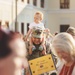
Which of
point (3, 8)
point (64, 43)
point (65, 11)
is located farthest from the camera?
point (65, 11)

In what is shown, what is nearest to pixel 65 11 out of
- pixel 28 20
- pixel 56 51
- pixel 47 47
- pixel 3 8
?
pixel 28 20

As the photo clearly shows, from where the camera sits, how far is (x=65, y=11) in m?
44.0

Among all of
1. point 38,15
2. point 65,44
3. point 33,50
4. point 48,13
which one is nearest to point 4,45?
point 65,44

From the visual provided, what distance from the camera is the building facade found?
34.3m

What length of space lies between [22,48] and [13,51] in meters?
0.08

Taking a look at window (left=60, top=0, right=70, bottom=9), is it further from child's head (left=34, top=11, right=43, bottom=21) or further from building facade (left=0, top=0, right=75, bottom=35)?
child's head (left=34, top=11, right=43, bottom=21)

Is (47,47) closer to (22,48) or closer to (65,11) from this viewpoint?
(22,48)

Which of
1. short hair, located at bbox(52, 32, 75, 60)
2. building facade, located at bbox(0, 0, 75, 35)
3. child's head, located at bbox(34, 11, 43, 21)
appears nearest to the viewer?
short hair, located at bbox(52, 32, 75, 60)

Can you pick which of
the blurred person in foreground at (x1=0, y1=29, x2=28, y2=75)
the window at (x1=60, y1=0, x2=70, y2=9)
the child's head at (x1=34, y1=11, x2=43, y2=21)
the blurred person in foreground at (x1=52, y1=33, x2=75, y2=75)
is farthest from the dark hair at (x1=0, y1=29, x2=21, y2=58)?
the window at (x1=60, y1=0, x2=70, y2=9)

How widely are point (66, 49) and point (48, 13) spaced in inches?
1609

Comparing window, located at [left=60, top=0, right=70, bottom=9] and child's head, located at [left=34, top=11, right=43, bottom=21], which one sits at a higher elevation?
child's head, located at [left=34, top=11, right=43, bottom=21]

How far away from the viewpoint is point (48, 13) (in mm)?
44344

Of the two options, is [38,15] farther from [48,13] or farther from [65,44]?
[48,13]

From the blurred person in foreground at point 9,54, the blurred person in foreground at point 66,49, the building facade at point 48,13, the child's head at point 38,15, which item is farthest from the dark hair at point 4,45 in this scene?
the building facade at point 48,13
